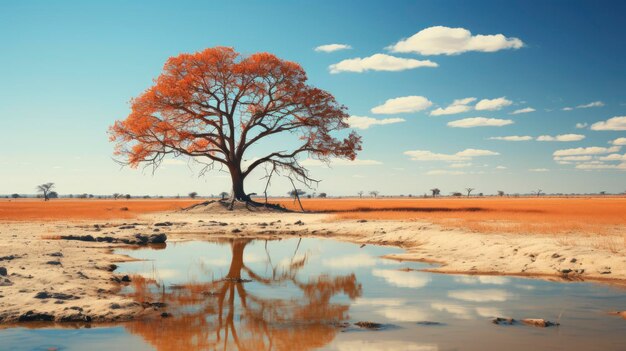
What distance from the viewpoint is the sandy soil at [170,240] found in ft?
26.1

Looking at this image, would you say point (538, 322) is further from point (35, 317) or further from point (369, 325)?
point (35, 317)

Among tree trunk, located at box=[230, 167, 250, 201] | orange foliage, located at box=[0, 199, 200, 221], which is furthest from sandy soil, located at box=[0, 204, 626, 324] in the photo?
tree trunk, located at box=[230, 167, 250, 201]

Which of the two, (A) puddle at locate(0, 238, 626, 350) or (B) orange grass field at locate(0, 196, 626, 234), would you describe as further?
(B) orange grass field at locate(0, 196, 626, 234)

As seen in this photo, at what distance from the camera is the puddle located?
6.47 meters

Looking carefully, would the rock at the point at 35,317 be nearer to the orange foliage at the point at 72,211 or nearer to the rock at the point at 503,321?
the rock at the point at 503,321

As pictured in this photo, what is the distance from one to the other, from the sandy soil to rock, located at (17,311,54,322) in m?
0.01

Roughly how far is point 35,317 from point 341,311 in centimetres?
474

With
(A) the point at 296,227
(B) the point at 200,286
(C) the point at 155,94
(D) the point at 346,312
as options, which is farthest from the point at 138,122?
(D) the point at 346,312

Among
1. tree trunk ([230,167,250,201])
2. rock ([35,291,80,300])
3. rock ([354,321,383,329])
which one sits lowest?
rock ([354,321,383,329])

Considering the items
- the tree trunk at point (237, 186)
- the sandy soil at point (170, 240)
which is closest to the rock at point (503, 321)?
the sandy soil at point (170, 240)

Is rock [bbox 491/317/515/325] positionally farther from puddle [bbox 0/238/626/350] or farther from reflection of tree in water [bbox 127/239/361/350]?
reflection of tree in water [bbox 127/239/361/350]

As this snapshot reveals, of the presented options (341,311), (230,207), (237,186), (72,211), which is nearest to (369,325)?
(341,311)

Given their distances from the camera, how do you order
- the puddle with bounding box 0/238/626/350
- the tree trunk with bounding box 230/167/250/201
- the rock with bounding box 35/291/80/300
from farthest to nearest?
the tree trunk with bounding box 230/167/250/201 < the rock with bounding box 35/291/80/300 < the puddle with bounding box 0/238/626/350

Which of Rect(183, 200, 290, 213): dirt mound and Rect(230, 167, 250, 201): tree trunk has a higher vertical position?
Rect(230, 167, 250, 201): tree trunk
